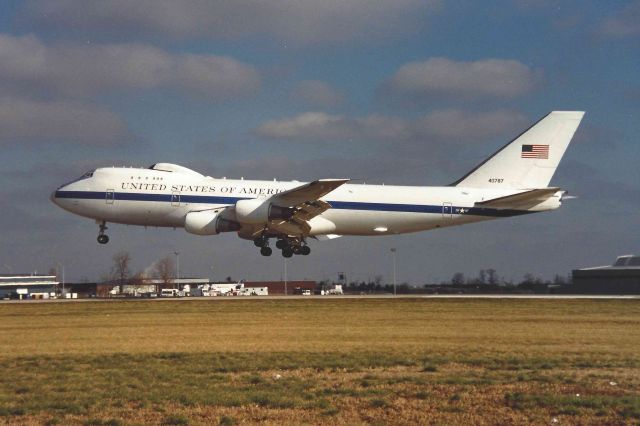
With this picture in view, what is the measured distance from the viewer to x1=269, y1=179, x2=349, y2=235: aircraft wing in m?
42.8

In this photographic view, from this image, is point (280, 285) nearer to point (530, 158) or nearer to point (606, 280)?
point (606, 280)

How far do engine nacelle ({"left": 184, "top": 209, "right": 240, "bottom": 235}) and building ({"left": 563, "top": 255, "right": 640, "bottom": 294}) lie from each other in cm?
4291

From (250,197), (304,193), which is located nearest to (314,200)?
(304,193)

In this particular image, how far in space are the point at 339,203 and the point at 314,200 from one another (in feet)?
9.74

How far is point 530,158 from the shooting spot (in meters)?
49.3

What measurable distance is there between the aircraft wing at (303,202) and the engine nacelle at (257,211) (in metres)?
0.35

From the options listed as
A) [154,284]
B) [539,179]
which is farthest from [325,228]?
[154,284]

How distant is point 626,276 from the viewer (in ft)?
253

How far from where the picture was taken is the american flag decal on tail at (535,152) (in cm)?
4934

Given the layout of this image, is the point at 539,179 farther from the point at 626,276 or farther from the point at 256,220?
the point at 626,276

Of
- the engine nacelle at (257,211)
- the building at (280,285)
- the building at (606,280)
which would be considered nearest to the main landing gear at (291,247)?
the engine nacelle at (257,211)

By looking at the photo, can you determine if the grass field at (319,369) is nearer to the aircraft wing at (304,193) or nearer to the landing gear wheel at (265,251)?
the aircraft wing at (304,193)

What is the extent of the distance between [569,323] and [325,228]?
19.1 m

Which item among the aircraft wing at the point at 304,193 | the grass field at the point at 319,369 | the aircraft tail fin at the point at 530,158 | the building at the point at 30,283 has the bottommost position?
the grass field at the point at 319,369
